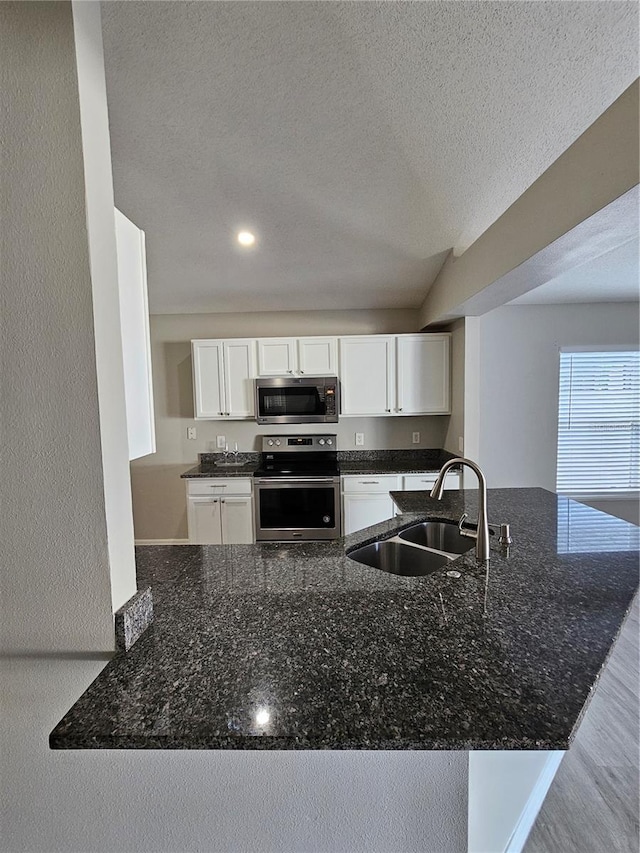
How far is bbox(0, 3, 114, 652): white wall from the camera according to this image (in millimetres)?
→ 844

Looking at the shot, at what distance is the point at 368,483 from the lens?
3428 millimetres

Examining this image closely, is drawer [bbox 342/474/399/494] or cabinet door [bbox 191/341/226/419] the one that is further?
cabinet door [bbox 191/341/226/419]

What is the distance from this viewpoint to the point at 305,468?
3.68 metres

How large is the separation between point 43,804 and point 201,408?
2939 mm

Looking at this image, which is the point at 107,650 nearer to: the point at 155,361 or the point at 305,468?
the point at 305,468

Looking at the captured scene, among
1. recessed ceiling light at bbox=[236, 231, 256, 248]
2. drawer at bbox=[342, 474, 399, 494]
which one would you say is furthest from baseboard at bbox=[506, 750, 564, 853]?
recessed ceiling light at bbox=[236, 231, 256, 248]

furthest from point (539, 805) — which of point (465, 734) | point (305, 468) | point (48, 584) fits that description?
point (305, 468)

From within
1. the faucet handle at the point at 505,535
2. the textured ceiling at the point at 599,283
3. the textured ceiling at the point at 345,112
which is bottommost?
the faucet handle at the point at 505,535

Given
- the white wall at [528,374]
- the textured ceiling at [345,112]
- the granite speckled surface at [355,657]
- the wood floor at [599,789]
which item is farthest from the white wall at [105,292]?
the white wall at [528,374]

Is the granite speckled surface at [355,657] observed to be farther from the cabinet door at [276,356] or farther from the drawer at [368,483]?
the cabinet door at [276,356]

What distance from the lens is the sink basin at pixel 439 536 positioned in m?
1.94

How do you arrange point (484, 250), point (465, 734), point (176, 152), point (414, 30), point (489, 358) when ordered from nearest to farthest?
1. point (465, 734)
2. point (414, 30)
3. point (176, 152)
4. point (484, 250)
5. point (489, 358)

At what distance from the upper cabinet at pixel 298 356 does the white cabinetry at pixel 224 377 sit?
11cm

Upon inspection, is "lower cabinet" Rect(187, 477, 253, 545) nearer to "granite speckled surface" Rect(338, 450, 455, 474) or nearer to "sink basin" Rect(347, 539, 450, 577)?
"granite speckled surface" Rect(338, 450, 455, 474)
